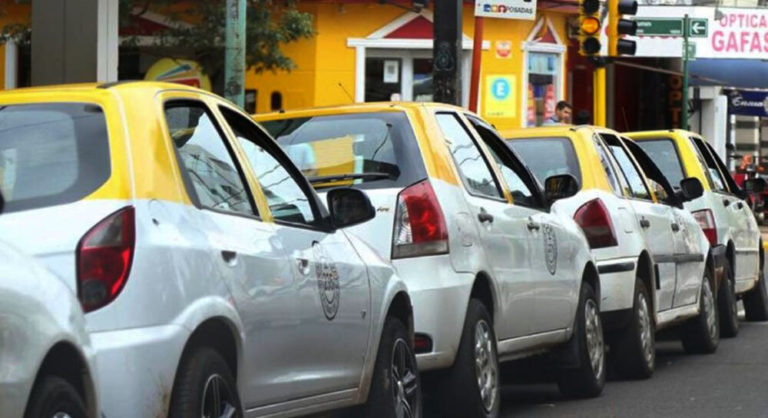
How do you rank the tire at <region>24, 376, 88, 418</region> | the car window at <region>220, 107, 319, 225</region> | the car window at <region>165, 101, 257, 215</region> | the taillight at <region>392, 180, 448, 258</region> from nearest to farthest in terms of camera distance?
the tire at <region>24, 376, 88, 418</region>
the car window at <region>165, 101, 257, 215</region>
the car window at <region>220, 107, 319, 225</region>
the taillight at <region>392, 180, 448, 258</region>

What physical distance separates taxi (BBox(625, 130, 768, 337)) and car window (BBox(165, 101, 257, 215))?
870cm

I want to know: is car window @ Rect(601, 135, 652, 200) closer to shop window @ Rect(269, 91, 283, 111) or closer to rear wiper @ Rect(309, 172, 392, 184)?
rear wiper @ Rect(309, 172, 392, 184)

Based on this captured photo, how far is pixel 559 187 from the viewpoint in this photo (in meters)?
10.7

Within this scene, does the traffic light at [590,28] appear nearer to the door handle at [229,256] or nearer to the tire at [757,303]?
the tire at [757,303]

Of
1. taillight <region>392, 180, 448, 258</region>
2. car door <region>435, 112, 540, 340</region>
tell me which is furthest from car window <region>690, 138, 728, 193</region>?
taillight <region>392, 180, 448, 258</region>

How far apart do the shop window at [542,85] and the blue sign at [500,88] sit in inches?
27.8

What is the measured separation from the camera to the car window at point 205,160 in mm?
5938

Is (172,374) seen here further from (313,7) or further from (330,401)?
(313,7)

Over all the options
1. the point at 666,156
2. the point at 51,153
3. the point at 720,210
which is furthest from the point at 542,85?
the point at 51,153

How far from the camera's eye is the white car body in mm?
4340

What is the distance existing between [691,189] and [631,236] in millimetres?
1856

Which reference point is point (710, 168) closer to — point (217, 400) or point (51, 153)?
point (217, 400)

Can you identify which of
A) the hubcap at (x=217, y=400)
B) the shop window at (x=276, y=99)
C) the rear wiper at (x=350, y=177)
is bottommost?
the hubcap at (x=217, y=400)

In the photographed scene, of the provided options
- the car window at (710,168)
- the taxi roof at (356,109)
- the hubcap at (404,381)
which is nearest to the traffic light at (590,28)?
the car window at (710,168)
